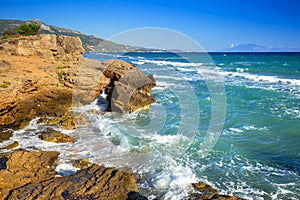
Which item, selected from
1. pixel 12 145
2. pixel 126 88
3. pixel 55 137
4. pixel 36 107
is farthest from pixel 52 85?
pixel 12 145

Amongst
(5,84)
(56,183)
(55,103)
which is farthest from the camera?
(55,103)

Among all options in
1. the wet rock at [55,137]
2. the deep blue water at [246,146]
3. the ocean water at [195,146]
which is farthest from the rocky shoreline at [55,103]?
the deep blue water at [246,146]

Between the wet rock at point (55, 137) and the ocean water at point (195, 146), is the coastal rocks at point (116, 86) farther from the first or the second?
the wet rock at point (55, 137)

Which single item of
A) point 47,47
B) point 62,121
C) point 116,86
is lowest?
point 62,121

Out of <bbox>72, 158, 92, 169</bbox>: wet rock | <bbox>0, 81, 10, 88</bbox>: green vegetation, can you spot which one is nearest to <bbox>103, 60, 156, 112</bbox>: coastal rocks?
<bbox>0, 81, 10, 88</bbox>: green vegetation

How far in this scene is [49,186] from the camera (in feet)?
21.7

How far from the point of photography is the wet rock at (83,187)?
6.27m

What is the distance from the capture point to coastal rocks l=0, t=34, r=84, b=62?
2312 cm

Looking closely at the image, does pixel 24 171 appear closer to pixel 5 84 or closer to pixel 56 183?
pixel 56 183

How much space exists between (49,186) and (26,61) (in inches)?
657

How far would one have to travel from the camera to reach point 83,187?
657 centimetres

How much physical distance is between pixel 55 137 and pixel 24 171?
4.04m

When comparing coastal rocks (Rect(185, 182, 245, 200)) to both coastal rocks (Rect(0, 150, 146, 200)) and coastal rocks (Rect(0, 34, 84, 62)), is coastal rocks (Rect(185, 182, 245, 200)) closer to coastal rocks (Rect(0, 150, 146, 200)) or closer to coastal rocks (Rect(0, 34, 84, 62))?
coastal rocks (Rect(0, 150, 146, 200))

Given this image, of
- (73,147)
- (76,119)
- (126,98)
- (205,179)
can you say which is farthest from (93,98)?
(205,179)
